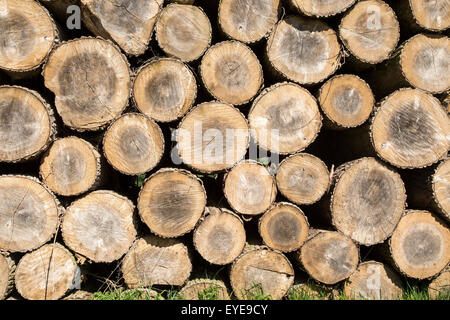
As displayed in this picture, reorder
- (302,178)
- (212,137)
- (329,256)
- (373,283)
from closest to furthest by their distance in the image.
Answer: (212,137) → (302,178) → (329,256) → (373,283)

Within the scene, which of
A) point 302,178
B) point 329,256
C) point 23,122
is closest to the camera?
point 23,122

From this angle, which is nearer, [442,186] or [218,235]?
[218,235]

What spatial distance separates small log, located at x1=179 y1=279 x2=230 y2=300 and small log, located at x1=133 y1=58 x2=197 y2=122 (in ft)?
3.74

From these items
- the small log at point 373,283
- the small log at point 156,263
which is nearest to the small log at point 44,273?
the small log at point 156,263

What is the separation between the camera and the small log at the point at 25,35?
2717 mm

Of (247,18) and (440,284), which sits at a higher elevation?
(247,18)

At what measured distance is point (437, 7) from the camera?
298cm

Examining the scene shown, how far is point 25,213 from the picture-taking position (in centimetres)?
281

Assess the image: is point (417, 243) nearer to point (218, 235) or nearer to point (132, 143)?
point (218, 235)

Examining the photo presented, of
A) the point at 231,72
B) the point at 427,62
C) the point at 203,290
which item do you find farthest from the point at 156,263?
the point at 427,62

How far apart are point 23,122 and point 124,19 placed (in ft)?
2.99

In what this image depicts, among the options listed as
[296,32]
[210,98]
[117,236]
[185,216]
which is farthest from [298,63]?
[117,236]

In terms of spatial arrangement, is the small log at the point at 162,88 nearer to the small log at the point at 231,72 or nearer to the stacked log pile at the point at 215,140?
the stacked log pile at the point at 215,140

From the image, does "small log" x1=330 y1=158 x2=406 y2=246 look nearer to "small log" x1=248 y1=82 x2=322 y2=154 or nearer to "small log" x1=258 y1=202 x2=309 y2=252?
"small log" x1=258 y1=202 x2=309 y2=252
